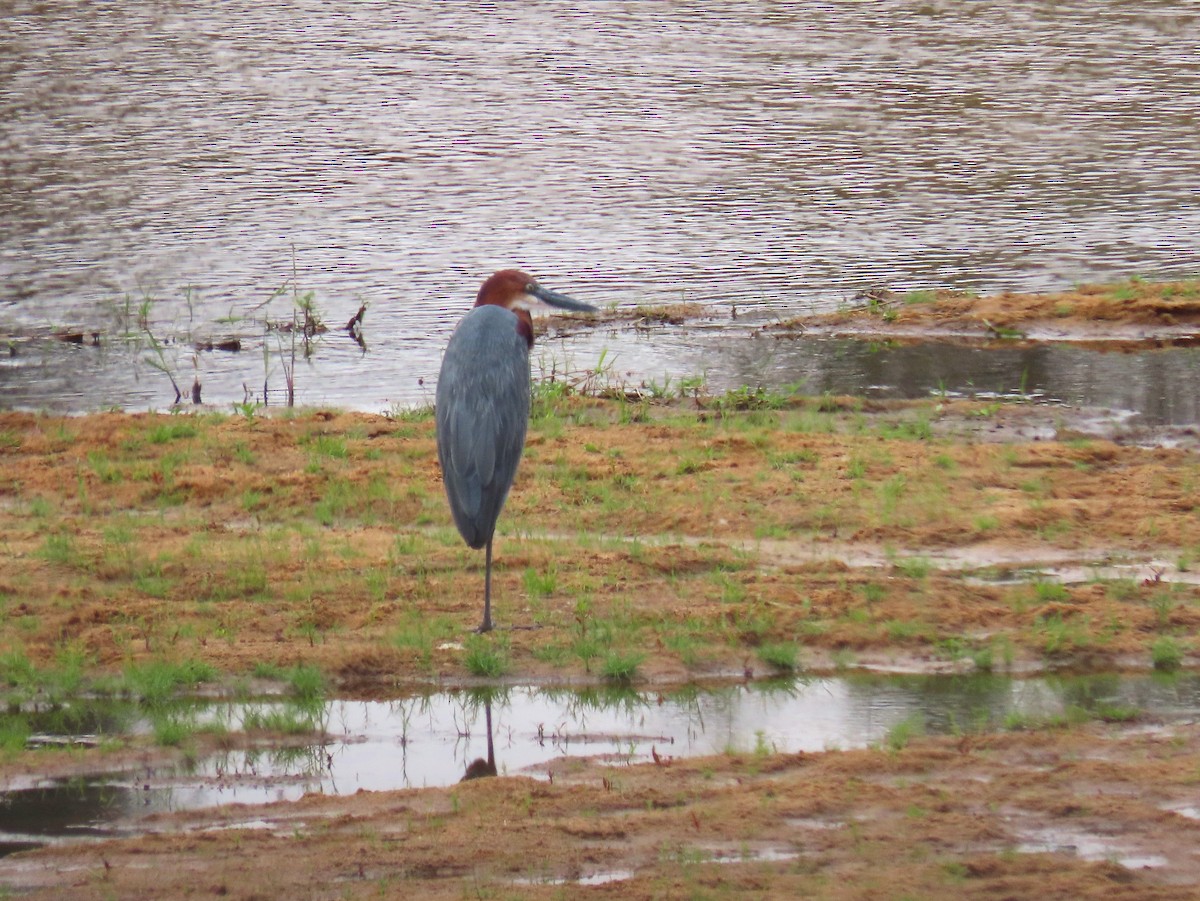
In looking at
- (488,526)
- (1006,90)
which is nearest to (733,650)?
(488,526)

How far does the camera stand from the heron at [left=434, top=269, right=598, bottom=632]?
7.32 meters

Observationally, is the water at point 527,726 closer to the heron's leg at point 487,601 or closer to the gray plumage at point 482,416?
the heron's leg at point 487,601

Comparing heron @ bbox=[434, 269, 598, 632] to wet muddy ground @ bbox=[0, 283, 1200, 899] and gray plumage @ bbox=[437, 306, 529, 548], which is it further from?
wet muddy ground @ bbox=[0, 283, 1200, 899]

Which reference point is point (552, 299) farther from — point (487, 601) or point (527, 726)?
point (527, 726)

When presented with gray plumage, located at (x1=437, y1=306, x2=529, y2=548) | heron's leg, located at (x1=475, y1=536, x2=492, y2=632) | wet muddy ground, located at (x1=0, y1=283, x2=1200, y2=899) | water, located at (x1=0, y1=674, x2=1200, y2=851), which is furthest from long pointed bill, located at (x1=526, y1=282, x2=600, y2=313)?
water, located at (x1=0, y1=674, x2=1200, y2=851)

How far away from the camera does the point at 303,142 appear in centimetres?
2016

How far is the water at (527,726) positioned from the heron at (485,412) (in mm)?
829

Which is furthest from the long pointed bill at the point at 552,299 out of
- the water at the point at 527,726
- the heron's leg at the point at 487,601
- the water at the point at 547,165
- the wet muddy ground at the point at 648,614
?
the water at the point at 547,165

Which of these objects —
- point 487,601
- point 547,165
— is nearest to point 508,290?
point 487,601

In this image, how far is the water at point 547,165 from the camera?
47.2 ft

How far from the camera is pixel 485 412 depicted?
7.55 m

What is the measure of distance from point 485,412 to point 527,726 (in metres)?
1.68

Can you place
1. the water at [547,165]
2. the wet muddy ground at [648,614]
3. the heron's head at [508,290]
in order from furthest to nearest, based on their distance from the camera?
1. the water at [547,165]
2. the heron's head at [508,290]
3. the wet muddy ground at [648,614]

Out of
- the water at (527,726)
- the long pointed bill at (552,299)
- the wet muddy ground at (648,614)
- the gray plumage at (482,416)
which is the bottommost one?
the water at (527,726)
